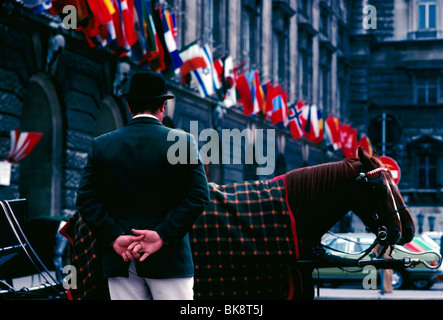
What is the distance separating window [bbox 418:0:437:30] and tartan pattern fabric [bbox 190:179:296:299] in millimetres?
45378

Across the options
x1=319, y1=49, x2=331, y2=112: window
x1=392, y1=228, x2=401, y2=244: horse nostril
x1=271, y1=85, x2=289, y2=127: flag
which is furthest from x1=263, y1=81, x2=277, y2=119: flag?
x1=392, y1=228, x2=401, y2=244: horse nostril

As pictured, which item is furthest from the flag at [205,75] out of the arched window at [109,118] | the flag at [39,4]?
the flag at [39,4]

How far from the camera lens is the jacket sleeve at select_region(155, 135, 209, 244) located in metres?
4.09

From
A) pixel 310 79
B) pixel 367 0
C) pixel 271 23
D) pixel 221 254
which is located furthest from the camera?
pixel 367 0

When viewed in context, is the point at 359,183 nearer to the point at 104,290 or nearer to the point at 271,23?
the point at 104,290

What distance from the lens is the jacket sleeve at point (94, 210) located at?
4.14 meters

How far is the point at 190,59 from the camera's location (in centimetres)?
2091

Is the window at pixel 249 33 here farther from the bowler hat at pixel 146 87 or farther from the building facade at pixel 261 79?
the bowler hat at pixel 146 87

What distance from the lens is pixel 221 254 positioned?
577cm

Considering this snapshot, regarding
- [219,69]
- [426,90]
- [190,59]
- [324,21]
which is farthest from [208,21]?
[426,90]

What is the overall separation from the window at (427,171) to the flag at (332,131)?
1093 centimetres

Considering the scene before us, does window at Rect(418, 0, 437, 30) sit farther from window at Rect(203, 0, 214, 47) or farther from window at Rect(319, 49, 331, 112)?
window at Rect(203, 0, 214, 47)

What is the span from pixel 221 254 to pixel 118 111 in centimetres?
1476
